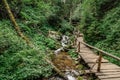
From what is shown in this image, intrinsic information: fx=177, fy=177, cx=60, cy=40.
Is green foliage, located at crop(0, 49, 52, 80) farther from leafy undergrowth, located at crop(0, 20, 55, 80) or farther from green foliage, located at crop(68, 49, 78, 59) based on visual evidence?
green foliage, located at crop(68, 49, 78, 59)

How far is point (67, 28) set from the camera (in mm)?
23266

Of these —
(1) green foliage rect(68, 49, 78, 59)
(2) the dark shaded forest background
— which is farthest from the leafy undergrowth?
(1) green foliage rect(68, 49, 78, 59)

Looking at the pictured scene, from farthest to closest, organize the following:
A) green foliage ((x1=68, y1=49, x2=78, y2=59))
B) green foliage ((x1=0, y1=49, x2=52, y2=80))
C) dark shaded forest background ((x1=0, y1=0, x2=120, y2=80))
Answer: green foliage ((x1=68, y1=49, x2=78, y2=59)), dark shaded forest background ((x1=0, y1=0, x2=120, y2=80)), green foliage ((x1=0, y1=49, x2=52, y2=80))

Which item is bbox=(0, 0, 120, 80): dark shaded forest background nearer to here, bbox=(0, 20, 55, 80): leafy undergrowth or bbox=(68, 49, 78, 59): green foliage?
bbox=(0, 20, 55, 80): leafy undergrowth

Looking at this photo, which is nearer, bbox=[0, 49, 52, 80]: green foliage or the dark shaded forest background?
bbox=[0, 49, 52, 80]: green foliage

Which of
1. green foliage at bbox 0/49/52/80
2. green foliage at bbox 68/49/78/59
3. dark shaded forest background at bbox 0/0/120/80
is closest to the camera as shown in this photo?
green foliage at bbox 0/49/52/80

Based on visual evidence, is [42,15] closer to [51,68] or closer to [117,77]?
[51,68]

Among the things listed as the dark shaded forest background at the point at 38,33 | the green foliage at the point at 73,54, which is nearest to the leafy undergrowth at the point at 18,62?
the dark shaded forest background at the point at 38,33

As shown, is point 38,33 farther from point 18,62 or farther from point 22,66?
point 22,66

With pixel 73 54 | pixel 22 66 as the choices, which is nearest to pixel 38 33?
pixel 73 54

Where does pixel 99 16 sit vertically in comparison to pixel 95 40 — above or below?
above

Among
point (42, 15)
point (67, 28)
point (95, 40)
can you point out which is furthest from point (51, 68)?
point (67, 28)

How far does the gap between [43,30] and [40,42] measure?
12.7 ft

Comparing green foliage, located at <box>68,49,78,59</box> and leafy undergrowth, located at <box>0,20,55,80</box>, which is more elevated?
leafy undergrowth, located at <box>0,20,55,80</box>
